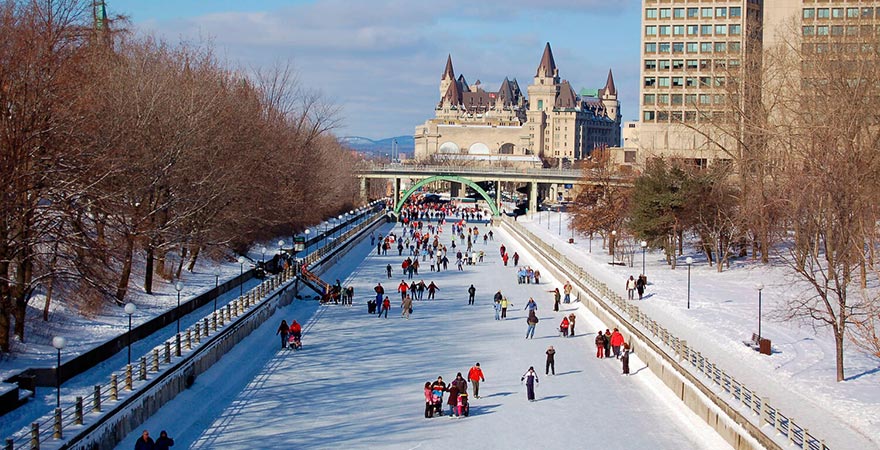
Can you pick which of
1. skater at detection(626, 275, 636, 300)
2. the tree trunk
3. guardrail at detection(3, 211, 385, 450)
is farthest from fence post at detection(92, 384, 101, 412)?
skater at detection(626, 275, 636, 300)

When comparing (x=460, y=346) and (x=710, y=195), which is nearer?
(x=460, y=346)

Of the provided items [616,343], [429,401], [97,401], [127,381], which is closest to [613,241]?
[616,343]

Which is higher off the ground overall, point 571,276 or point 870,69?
point 870,69

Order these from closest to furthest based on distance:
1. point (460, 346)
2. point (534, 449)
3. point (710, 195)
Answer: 1. point (534, 449)
2. point (460, 346)
3. point (710, 195)

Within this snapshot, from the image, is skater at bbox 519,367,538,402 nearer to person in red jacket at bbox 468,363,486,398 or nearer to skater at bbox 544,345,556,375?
person in red jacket at bbox 468,363,486,398

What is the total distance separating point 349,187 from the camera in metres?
92.9

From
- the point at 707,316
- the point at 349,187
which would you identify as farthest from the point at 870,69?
the point at 349,187

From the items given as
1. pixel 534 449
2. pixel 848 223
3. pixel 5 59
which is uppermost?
pixel 5 59

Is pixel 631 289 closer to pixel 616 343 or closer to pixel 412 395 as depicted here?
pixel 616 343

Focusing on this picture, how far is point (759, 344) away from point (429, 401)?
889 cm

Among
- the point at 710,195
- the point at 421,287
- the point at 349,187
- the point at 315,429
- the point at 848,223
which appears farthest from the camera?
the point at 349,187

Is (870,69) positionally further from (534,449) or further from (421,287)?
(534,449)

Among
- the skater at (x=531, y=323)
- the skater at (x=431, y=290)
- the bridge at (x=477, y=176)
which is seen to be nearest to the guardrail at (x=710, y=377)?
the skater at (x=531, y=323)

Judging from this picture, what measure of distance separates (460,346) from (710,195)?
19143 millimetres
